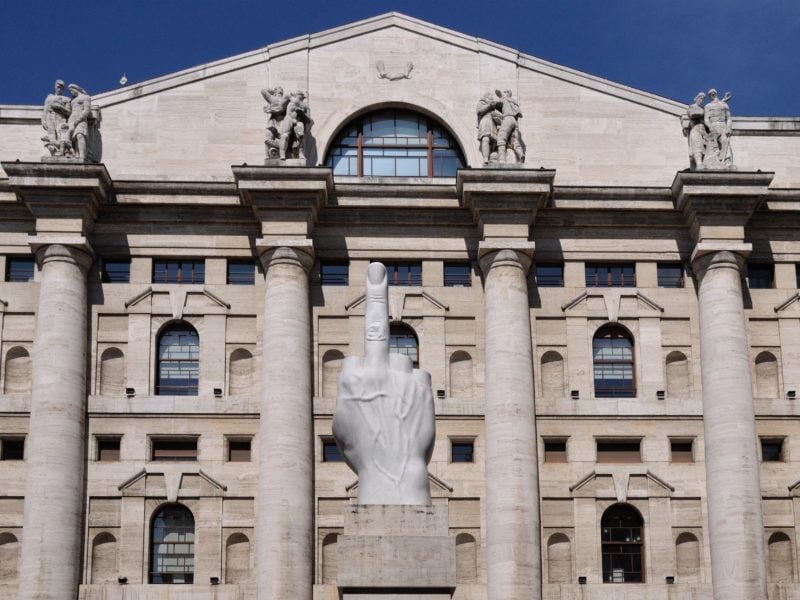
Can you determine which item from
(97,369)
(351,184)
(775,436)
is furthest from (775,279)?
(97,369)

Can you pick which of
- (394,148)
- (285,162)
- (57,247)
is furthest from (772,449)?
(57,247)

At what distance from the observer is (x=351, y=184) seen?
52.2 meters

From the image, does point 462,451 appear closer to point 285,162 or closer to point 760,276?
point 285,162

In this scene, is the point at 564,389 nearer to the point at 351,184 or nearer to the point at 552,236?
the point at 552,236

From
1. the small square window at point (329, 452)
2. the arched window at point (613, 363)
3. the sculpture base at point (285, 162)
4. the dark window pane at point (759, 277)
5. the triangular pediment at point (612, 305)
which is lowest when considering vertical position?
the small square window at point (329, 452)

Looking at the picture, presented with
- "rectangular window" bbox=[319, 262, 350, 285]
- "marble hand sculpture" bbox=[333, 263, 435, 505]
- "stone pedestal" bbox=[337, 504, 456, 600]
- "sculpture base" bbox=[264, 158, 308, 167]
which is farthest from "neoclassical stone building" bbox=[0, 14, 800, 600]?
"stone pedestal" bbox=[337, 504, 456, 600]

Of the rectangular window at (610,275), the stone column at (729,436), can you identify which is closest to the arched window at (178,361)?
the rectangular window at (610,275)

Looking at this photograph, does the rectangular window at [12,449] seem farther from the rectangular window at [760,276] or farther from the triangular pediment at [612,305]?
the rectangular window at [760,276]

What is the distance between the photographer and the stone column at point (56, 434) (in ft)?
157

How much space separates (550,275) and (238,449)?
10.3 m

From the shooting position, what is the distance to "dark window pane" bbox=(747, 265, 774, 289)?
53.2 metres

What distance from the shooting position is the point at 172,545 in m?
49.8

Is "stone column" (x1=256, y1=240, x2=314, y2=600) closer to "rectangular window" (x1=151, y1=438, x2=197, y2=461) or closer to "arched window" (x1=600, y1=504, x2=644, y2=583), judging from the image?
"rectangular window" (x1=151, y1=438, x2=197, y2=461)

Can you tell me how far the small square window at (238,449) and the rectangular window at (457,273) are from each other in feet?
24.7
